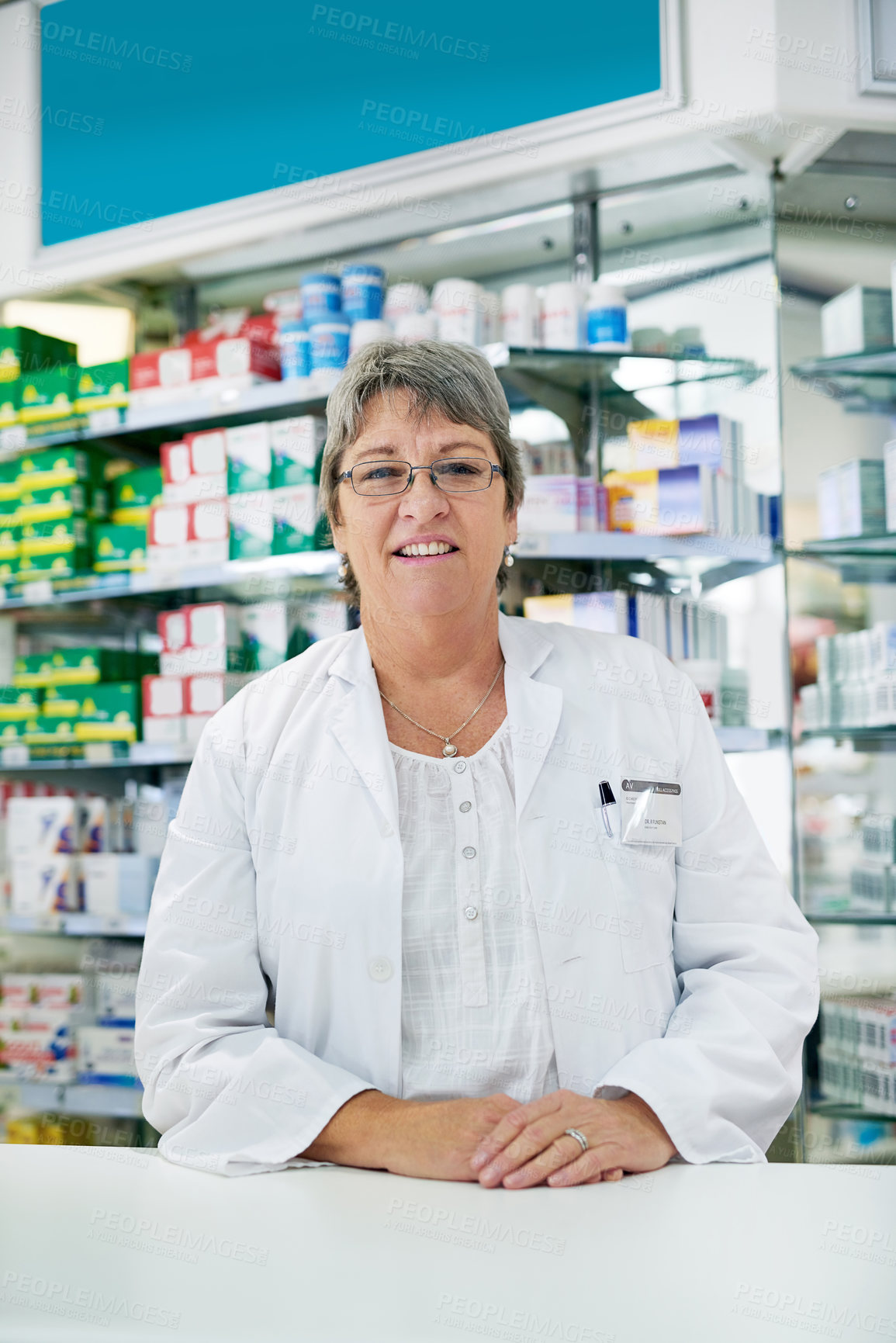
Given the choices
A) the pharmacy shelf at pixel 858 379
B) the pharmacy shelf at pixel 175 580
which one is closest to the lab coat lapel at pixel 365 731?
the pharmacy shelf at pixel 175 580

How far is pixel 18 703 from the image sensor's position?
3.68 m

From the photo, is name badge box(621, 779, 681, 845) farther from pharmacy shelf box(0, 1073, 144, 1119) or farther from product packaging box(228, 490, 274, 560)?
pharmacy shelf box(0, 1073, 144, 1119)

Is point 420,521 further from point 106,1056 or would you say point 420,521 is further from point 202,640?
point 106,1056

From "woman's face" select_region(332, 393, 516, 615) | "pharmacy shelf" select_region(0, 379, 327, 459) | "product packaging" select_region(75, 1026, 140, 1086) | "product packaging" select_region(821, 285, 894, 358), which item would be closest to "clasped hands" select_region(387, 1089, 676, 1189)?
"woman's face" select_region(332, 393, 516, 615)

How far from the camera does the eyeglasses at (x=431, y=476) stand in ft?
5.58

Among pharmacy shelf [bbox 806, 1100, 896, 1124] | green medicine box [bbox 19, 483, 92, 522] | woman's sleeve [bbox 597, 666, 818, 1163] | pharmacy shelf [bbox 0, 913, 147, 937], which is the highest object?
green medicine box [bbox 19, 483, 92, 522]

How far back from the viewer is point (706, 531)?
9.68ft

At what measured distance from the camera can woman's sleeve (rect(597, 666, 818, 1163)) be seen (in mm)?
1358

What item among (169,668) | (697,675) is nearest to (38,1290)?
(697,675)

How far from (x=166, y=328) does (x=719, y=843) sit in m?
3.22

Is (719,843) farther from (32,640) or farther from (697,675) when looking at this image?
(32,640)

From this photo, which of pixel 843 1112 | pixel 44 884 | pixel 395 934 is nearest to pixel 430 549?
pixel 395 934

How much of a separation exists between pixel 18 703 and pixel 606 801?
2.66m

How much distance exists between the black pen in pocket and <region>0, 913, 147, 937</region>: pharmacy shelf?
2.11 m
